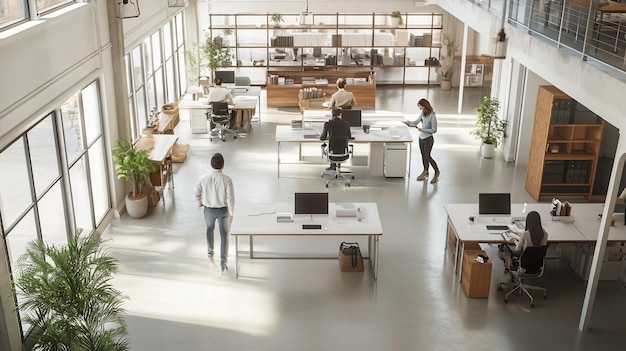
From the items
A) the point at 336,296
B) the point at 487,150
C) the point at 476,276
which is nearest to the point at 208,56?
the point at 487,150

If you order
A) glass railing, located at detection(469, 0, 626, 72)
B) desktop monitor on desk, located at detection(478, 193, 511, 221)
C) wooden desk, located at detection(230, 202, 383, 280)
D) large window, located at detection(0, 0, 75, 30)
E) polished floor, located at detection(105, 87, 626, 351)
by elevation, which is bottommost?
polished floor, located at detection(105, 87, 626, 351)

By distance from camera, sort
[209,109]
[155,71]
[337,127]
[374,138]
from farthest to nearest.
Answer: [155,71] → [209,109] → [374,138] → [337,127]

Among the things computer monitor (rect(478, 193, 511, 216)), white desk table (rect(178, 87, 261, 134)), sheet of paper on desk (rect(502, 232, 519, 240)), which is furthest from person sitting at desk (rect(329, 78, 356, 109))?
sheet of paper on desk (rect(502, 232, 519, 240))

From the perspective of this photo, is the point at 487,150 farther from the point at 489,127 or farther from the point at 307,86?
the point at 307,86

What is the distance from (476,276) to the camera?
820 cm

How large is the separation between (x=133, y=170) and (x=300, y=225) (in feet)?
10.8

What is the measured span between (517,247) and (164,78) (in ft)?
35.5

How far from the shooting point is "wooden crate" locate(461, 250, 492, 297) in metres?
8.16

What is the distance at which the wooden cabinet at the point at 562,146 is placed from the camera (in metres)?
11.0

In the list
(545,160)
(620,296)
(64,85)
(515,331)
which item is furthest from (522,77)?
(64,85)

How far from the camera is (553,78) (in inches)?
348

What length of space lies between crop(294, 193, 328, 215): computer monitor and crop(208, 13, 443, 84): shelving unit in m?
11.1

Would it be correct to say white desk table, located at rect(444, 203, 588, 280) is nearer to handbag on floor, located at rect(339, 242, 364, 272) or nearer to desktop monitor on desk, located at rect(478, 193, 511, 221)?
desktop monitor on desk, located at rect(478, 193, 511, 221)

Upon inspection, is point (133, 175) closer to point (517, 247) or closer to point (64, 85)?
point (64, 85)
